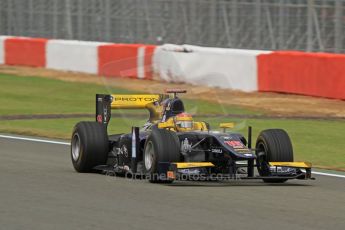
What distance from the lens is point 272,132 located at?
1092 cm

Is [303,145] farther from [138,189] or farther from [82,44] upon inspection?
[82,44]

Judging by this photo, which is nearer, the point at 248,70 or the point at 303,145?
the point at 303,145

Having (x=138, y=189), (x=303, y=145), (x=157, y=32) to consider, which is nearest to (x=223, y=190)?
(x=138, y=189)

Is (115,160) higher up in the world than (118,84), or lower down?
lower down

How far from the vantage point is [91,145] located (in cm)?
1139

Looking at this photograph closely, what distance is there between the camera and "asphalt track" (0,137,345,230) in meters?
8.26

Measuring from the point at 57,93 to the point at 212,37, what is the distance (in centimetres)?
386

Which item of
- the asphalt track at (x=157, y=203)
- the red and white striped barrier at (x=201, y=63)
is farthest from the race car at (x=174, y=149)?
the red and white striped barrier at (x=201, y=63)

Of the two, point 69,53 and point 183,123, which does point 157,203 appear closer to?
point 183,123

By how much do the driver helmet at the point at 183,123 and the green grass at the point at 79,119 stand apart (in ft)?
1.72

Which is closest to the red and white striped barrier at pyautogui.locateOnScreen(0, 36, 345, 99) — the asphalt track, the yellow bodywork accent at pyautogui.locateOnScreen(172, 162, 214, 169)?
the asphalt track

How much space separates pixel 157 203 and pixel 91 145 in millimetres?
2263

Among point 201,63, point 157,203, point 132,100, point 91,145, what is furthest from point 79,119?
point 157,203

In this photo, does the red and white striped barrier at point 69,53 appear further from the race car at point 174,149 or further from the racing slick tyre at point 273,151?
the racing slick tyre at point 273,151
